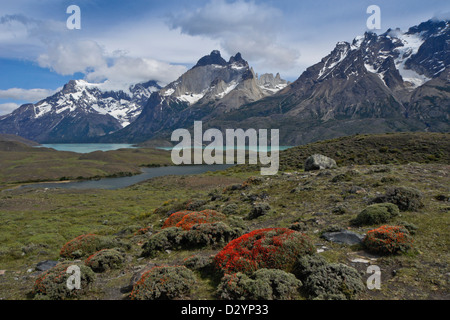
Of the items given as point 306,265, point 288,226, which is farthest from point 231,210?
point 306,265

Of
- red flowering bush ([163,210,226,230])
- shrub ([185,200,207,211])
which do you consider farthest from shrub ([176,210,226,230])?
shrub ([185,200,207,211])

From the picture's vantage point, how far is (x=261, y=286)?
28.6 ft

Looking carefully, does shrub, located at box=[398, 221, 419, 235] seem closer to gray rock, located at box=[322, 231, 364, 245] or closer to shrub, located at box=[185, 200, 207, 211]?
gray rock, located at box=[322, 231, 364, 245]

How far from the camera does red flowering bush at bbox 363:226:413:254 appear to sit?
1116 cm

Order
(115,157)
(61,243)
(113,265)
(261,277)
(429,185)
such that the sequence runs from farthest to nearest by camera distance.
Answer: (115,157)
(61,243)
(429,185)
(113,265)
(261,277)

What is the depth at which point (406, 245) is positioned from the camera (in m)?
11.2

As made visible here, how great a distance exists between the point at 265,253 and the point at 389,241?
5811mm

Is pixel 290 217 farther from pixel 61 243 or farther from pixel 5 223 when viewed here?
pixel 5 223

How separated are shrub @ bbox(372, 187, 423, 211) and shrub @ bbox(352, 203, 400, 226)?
3.32 feet

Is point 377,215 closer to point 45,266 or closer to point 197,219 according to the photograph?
point 197,219

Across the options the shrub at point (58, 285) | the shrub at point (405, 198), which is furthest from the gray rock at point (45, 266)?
the shrub at point (405, 198)

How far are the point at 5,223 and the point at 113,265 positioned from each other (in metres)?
29.3
